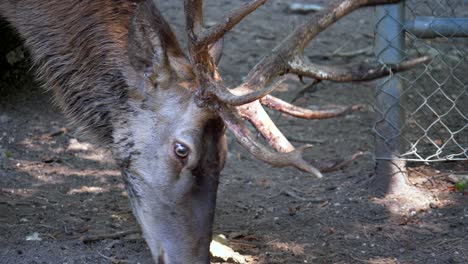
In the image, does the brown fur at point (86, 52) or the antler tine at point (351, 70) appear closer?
the antler tine at point (351, 70)

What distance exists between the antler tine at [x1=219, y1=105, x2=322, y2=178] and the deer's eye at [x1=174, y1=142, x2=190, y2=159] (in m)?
0.30

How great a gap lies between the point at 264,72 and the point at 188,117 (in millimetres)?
460

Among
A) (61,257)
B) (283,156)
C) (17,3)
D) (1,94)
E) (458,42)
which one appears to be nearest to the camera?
(283,156)

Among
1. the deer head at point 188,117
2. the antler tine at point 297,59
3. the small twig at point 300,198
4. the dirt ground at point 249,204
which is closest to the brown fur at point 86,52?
the deer head at point 188,117

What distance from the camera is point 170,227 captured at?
4066 mm

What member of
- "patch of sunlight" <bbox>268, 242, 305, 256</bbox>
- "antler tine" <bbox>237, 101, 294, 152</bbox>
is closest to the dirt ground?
"patch of sunlight" <bbox>268, 242, 305, 256</bbox>

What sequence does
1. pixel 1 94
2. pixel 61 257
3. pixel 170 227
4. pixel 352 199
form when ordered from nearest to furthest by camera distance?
pixel 170 227
pixel 61 257
pixel 352 199
pixel 1 94

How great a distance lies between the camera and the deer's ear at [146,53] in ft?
13.2

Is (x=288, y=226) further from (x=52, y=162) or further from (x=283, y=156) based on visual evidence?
(x=52, y=162)

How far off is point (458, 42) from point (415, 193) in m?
3.12

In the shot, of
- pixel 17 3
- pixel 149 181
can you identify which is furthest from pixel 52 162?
pixel 149 181

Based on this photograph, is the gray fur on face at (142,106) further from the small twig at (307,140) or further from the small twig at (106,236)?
the small twig at (307,140)

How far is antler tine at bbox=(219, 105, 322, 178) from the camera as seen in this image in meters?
3.54

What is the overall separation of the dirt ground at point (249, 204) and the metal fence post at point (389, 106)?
157 mm
